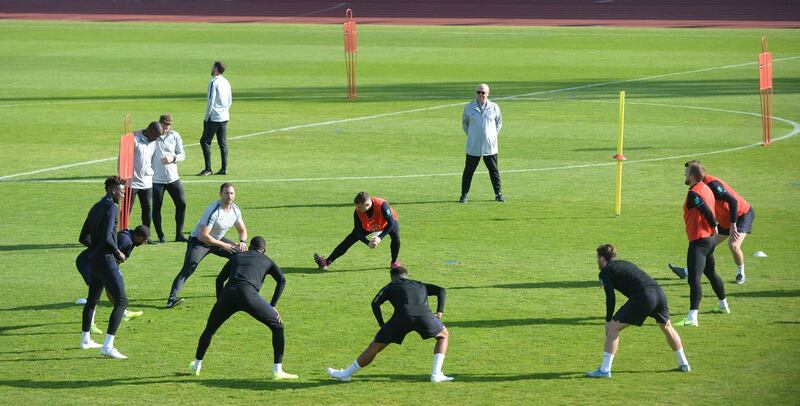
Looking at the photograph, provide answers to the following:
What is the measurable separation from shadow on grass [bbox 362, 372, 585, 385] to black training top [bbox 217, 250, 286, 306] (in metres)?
1.57

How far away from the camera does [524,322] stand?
16.2 m

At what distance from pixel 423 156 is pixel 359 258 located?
9.11 meters

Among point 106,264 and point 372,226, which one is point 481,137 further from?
point 106,264

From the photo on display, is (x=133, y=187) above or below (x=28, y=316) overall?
above

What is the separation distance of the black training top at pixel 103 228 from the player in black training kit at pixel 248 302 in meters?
1.77

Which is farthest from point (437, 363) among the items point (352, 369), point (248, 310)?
point (248, 310)

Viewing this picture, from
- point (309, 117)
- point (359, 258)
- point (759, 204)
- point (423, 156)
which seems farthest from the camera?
point (309, 117)

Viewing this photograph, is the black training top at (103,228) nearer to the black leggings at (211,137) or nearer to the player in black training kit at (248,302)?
the player in black training kit at (248,302)

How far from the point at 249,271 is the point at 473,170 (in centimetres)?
1043

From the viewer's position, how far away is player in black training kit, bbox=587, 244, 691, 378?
1380cm

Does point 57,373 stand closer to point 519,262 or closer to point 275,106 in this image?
point 519,262

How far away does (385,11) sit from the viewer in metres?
70.9

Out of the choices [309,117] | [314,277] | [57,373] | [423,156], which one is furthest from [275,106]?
[57,373]

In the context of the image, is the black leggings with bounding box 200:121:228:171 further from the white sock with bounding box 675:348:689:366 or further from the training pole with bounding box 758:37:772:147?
the white sock with bounding box 675:348:689:366
